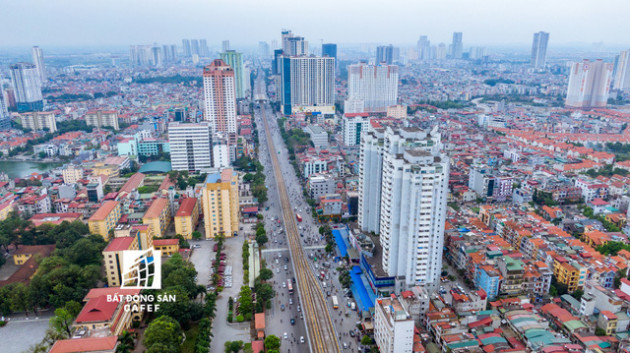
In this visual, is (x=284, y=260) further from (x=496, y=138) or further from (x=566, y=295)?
(x=496, y=138)

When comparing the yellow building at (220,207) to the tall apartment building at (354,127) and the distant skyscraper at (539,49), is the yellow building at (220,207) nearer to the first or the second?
Answer: the tall apartment building at (354,127)

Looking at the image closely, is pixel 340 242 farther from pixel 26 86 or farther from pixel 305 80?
pixel 26 86

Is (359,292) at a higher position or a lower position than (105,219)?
lower

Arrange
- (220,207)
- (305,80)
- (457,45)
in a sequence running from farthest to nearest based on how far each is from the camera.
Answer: (457,45)
(305,80)
(220,207)

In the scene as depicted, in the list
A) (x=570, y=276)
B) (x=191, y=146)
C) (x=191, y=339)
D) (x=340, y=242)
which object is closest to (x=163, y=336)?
(x=191, y=339)

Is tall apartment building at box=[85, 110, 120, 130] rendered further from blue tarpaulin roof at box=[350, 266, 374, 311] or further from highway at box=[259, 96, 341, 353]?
blue tarpaulin roof at box=[350, 266, 374, 311]

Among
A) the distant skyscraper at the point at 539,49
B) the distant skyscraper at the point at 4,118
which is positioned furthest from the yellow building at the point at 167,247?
the distant skyscraper at the point at 539,49

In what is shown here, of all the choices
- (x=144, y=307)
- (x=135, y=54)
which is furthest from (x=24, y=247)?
(x=135, y=54)
